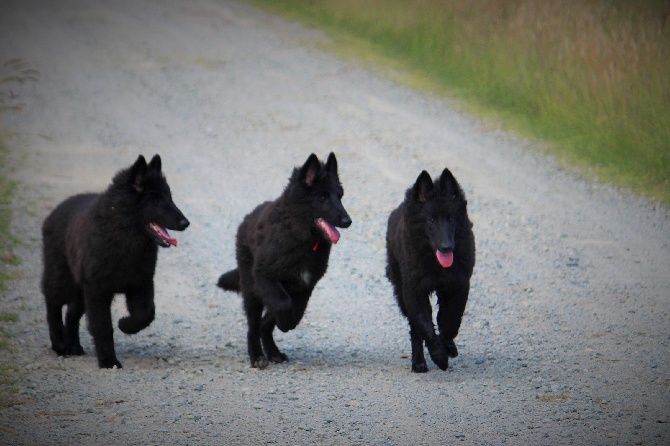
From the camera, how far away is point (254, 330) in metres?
7.14

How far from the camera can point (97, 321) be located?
22.6 ft

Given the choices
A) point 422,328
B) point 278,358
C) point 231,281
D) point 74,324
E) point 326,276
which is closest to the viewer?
point 422,328

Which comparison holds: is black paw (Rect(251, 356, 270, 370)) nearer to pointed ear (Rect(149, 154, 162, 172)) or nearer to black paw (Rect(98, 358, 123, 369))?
black paw (Rect(98, 358, 123, 369))

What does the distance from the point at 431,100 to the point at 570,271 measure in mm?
6866

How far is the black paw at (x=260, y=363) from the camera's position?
22.7 ft

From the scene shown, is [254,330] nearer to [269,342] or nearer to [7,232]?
[269,342]

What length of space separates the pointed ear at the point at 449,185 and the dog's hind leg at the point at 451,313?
0.67 metres

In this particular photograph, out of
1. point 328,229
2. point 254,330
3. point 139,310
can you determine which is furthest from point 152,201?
point 328,229

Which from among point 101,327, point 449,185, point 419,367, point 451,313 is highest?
point 449,185

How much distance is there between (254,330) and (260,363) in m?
0.32

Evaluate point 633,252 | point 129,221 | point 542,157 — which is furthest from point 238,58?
point 129,221

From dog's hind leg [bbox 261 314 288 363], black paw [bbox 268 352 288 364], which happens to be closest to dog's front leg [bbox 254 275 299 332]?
dog's hind leg [bbox 261 314 288 363]

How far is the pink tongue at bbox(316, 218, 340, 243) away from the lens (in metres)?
6.81

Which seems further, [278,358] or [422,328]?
[278,358]
